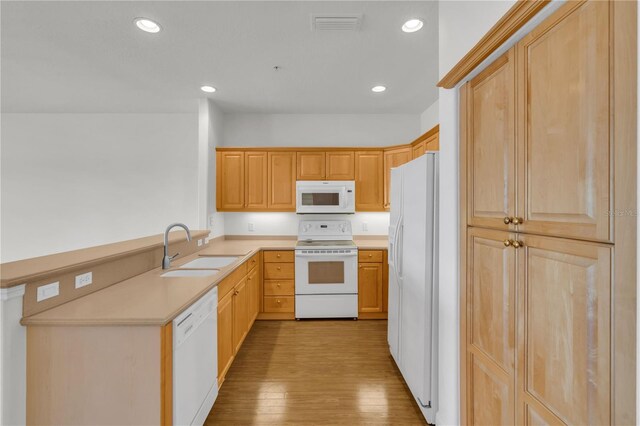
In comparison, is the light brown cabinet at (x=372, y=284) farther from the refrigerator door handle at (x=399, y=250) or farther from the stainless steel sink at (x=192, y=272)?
the stainless steel sink at (x=192, y=272)

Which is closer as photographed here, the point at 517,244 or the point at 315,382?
the point at 517,244

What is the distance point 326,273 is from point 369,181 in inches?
55.5

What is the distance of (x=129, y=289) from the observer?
1720 millimetres

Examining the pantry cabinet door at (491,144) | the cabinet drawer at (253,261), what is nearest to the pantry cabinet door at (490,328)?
the pantry cabinet door at (491,144)

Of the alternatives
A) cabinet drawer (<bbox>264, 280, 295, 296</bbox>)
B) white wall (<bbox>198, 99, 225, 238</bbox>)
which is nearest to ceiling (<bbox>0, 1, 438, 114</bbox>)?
white wall (<bbox>198, 99, 225, 238</bbox>)

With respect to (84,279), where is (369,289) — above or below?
below

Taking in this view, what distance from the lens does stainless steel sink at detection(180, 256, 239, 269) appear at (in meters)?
2.61

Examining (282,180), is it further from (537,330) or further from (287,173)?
(537,330)

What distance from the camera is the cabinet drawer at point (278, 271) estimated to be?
3.53 m

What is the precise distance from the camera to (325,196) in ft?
12.5

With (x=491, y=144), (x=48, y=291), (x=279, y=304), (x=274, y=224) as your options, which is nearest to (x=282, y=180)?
(x=274, y=224)

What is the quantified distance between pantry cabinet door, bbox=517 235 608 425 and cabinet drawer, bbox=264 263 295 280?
2690 mm

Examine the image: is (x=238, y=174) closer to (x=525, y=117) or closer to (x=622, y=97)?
(x=525, y=117)

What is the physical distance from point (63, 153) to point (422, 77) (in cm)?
512
